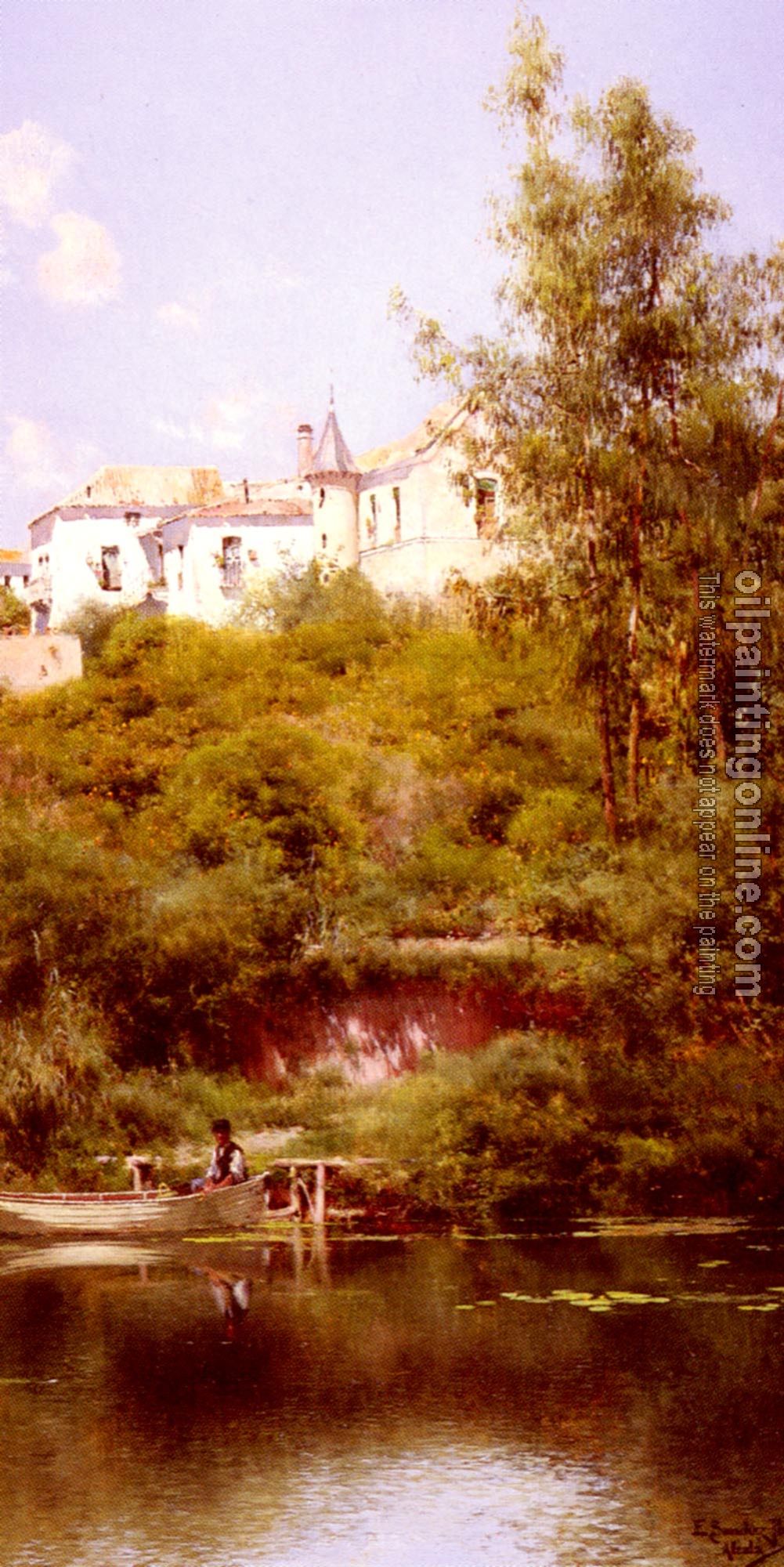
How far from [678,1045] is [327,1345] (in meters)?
5.98

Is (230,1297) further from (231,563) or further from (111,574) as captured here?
(111,574)

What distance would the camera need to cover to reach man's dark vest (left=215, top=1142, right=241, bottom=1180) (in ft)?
52.4

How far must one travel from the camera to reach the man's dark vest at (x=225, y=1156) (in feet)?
52.4

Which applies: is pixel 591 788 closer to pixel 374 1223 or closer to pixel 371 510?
pixel 374 1223

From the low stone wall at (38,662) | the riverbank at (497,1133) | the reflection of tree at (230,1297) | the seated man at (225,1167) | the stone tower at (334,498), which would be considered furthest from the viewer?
the stone tower at (334,498)

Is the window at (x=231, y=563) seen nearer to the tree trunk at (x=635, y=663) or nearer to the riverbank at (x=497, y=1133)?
the tree trunk at (x=635, y=663)

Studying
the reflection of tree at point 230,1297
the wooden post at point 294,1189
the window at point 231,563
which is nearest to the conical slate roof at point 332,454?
the window at point 231,563

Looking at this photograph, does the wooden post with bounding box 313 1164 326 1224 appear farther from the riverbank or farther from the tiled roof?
→ the tiled roof

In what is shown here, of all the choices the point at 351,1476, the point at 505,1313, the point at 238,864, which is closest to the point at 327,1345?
the point at 505,1313

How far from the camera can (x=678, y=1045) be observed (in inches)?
663

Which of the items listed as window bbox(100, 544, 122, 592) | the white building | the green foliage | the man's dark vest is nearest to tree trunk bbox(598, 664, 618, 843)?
the man's dark vest
